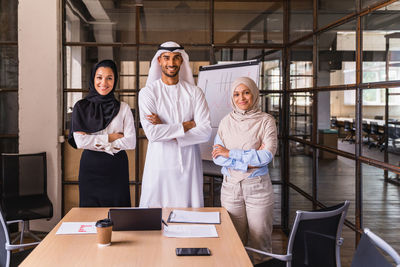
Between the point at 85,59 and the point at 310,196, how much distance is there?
2748mm

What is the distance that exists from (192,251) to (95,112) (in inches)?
64.6

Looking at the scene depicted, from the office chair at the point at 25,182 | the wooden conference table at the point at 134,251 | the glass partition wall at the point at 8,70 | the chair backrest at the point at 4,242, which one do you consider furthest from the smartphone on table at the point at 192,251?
the glass partition wall at the point at 8,70

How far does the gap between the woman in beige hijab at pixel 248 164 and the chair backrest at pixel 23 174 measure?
228 centimetres

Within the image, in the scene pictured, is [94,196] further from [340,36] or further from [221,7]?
[221,7]

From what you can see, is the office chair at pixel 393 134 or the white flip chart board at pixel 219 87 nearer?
the office chair at pixel 393 134

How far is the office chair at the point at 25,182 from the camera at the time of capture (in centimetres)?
391

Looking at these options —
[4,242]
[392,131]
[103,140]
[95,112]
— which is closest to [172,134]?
[103,140]

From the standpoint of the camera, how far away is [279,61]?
4398mm

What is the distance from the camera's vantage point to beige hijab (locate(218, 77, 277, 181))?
8.81 feet

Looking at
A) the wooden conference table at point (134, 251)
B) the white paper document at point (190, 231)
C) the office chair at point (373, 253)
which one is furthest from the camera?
the white paper document at point (190, 231)

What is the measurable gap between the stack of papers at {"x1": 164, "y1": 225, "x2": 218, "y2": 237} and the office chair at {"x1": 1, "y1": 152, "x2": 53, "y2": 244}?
7.25 ft

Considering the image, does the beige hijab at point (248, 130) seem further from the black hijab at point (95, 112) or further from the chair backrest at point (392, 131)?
the black hijab at point (95, 112)

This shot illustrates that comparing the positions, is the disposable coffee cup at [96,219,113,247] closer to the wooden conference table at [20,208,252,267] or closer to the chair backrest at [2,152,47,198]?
the wooden conference table at [20,208,252,267]

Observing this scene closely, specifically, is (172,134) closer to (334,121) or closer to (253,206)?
(253,206)
